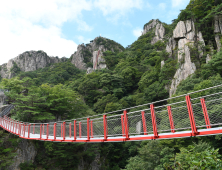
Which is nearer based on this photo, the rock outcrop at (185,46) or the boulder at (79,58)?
the rock outcrop at (185,46)

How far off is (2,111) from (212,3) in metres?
33.1

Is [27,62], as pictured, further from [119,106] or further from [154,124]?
[154,124]

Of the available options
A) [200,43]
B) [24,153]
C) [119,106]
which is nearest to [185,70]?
[200,43]

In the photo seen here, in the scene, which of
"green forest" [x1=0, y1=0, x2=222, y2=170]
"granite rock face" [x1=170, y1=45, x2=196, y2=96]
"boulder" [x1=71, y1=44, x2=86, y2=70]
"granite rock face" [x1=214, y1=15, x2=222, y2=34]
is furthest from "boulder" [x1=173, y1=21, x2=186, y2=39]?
"boulder" [x1=71, y1=44, x2=86, y2=70]

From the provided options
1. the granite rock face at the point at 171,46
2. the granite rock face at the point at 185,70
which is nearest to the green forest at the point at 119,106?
the granite rock face at the point at 171,46

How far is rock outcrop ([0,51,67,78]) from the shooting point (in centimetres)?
6925

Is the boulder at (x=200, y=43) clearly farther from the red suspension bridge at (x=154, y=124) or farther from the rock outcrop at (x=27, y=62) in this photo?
the rock outcrop at (x=27, y=62)

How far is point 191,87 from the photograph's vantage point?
17688 millimetres

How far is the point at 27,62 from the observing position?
244 ft

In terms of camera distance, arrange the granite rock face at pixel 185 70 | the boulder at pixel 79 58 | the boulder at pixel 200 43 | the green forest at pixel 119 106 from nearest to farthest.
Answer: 1. the green forest at pixel 119 106
2. the granite rock face at pixel 185 70
3. the boulder at pixel 200 43
4. the boulder at pixel 79 58

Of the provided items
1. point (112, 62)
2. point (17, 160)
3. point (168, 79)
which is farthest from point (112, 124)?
point (112, 62)

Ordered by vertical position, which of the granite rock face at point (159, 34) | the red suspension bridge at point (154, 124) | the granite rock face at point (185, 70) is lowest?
the red suspension bridge at point (154, 124)

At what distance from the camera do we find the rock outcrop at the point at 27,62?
69.2 m

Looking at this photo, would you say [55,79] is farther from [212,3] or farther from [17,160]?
[212,3]
